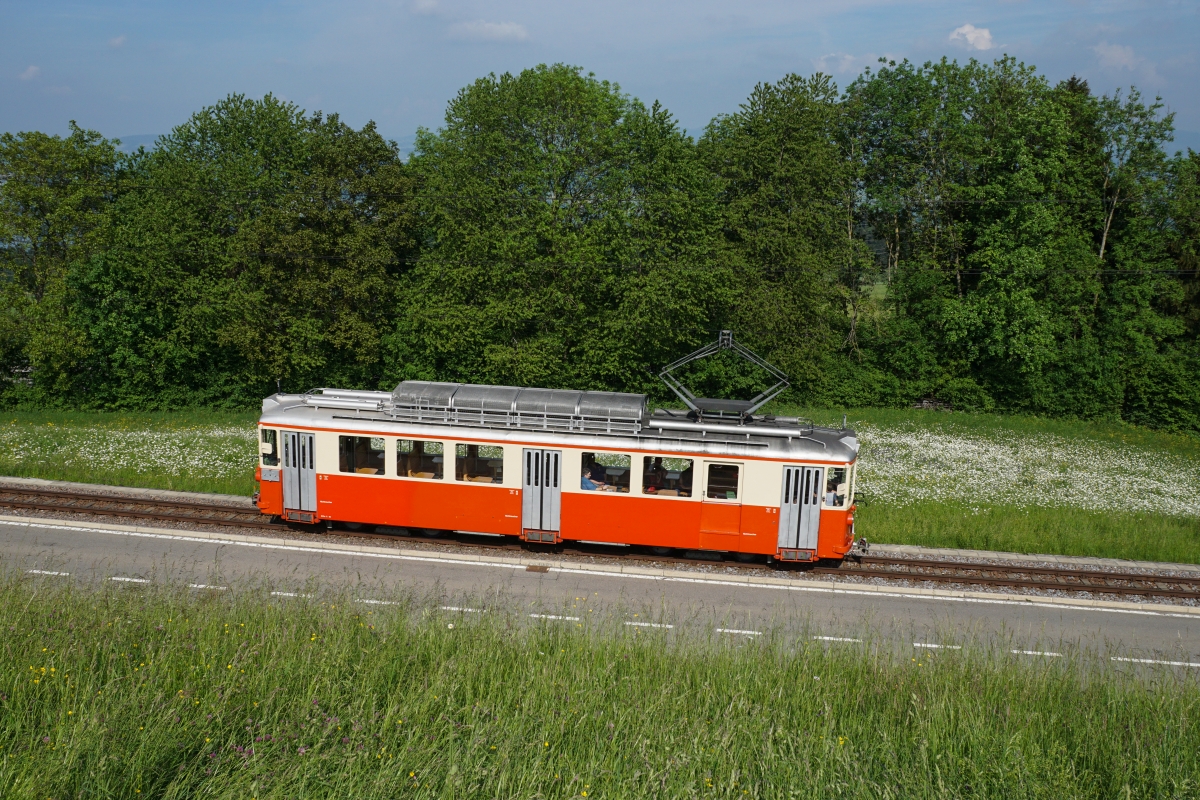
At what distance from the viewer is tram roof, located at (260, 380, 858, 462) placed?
17.1 m

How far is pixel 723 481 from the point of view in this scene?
56.7ft

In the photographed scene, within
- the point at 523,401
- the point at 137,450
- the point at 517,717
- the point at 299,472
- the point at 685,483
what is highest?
the point at 523,401

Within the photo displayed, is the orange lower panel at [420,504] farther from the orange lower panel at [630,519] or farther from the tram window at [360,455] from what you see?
the orange lower panel at [630,519]

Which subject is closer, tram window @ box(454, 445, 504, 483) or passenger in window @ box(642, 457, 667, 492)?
passenger in window @ box(642, 457, 667, 492)

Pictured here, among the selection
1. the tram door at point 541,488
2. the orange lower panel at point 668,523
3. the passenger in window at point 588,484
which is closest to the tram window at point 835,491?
the orange lower panel at point 668,523

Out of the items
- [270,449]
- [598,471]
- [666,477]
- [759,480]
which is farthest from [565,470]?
Result: [270,449]

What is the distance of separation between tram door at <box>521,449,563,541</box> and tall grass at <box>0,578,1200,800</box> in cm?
671

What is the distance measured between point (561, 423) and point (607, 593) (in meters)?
3.60

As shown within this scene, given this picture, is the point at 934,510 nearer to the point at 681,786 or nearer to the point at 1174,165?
the point at 681,786

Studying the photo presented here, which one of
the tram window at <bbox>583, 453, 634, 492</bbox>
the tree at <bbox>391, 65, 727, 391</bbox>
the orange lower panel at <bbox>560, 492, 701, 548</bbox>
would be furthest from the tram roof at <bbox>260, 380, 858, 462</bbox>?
the tree at <bbox>391, 65, 727, 391</bbox>

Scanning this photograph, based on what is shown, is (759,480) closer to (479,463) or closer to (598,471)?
(598,471)

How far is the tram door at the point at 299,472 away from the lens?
1848 centimetres

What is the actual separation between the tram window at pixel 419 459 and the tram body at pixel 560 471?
0.03 metres

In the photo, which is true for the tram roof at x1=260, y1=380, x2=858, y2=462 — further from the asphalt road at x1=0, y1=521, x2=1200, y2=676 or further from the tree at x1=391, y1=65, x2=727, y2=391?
the tree at x1=391, y1=65, x2=727, y2=391
